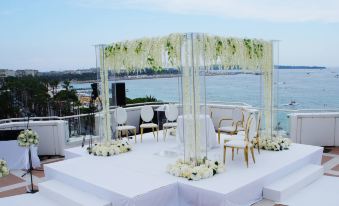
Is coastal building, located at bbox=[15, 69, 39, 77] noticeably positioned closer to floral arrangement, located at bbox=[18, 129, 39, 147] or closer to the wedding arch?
the wedding arch

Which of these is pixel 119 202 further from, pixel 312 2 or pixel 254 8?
pixel 312 2

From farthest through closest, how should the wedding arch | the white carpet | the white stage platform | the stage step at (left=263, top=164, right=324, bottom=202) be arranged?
the wedding arch, the stage step at (left=263, top=164, right=324, bottom=202), the white carpet, the white stage platform

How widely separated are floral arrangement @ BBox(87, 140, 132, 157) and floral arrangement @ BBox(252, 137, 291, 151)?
8.91ft

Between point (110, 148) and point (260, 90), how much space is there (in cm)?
343

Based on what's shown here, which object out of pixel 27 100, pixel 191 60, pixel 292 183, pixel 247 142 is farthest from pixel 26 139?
pixel 27 100

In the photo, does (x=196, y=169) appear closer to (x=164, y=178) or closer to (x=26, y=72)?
(x=164, y=178)

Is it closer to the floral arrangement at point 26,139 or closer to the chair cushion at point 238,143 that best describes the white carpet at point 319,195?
the chair cushion at point 238,143

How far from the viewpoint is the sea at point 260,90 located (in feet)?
26.0

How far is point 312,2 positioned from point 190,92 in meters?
7.71

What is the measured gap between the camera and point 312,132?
825 centimetres

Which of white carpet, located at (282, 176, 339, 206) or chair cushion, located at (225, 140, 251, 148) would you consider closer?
white carpet, located at (282, 176, 339, 206)

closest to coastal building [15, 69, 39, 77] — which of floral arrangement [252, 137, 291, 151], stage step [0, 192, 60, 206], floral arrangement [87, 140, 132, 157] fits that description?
floral arrangement [87, 140, 132, 157]

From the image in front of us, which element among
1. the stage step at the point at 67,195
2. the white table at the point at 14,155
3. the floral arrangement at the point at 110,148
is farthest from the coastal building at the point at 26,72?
the stage step at the point at 67,195

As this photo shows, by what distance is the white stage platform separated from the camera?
14.7ft
